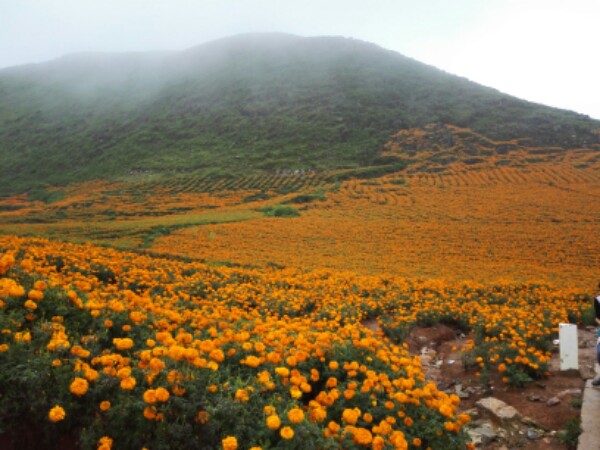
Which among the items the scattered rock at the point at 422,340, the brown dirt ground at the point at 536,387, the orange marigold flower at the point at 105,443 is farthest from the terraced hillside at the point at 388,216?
the orange marigold flower at the point at 105,443

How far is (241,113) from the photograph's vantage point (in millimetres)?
84188

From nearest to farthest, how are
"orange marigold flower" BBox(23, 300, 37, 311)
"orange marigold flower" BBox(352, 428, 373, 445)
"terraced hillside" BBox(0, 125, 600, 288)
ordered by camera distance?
"orange marigold flower" BBox(352, 428, 373, 445), "orange marigold flower" BBox(23, 300, 37, 311), "terraced hillside" BBox(0, 125, 600, 288)

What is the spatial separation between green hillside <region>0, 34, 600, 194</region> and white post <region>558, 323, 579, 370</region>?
52.3 meters

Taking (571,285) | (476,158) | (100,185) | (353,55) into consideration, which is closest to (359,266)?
(571,285)

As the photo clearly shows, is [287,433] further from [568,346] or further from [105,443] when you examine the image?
[568,346]

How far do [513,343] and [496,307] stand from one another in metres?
3.36

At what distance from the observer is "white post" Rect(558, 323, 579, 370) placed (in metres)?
5.71

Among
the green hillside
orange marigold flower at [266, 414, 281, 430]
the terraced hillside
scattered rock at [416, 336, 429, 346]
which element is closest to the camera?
orange marigold flower at [266, 414, 281, 430]

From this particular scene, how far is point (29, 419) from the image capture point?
7.86ft

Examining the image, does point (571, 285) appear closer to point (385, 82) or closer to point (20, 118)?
point (385, 82)

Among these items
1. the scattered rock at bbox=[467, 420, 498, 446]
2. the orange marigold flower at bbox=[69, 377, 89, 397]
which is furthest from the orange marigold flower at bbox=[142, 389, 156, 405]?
the scattered rock at bbox=[467, 420, 498, 446]

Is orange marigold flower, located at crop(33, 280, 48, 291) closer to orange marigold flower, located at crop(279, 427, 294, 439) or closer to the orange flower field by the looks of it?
the orange flower field

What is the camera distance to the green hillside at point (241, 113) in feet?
208

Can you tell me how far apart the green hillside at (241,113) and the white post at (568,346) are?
52.3m
